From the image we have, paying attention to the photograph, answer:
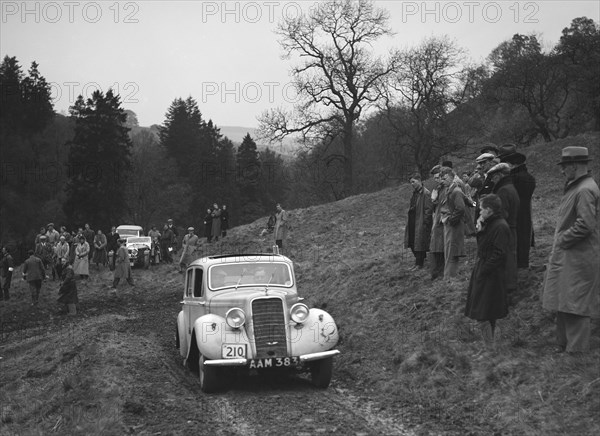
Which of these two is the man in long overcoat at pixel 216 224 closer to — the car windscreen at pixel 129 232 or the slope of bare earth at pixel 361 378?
the car windscreen at pixel 129 232

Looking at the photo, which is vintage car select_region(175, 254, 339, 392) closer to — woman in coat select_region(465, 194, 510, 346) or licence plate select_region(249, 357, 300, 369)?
licence plate select_region(249, 357, 300, 369)

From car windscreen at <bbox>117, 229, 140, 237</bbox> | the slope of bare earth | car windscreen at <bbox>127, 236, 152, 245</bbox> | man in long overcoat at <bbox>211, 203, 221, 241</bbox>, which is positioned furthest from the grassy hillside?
car windscreen at <bbox>117, 229, 140, 237</bbox>

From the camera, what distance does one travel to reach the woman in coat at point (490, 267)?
29.1 feet

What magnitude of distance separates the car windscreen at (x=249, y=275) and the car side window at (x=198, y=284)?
269 millimetres

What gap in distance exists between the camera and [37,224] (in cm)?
6650

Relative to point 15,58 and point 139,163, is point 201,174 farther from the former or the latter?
point 15,58

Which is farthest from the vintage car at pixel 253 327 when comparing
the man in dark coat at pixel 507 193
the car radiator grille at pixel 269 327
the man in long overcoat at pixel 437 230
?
the man in long overcoat at pixel 437 230

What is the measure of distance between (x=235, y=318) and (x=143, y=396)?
5.50ft

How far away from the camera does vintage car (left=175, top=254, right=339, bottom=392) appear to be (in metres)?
9.62

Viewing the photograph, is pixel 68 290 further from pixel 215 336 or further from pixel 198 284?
pixel 215 336

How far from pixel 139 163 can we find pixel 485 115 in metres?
40.3

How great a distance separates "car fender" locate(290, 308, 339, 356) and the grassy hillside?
838mm

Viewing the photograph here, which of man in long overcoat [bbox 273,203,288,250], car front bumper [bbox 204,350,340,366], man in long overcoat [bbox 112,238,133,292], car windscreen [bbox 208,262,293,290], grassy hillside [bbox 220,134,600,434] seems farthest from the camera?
man in long overcoat [bbox 273,203,288,250]

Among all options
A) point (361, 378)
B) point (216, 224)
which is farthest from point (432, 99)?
point (361, 378)
